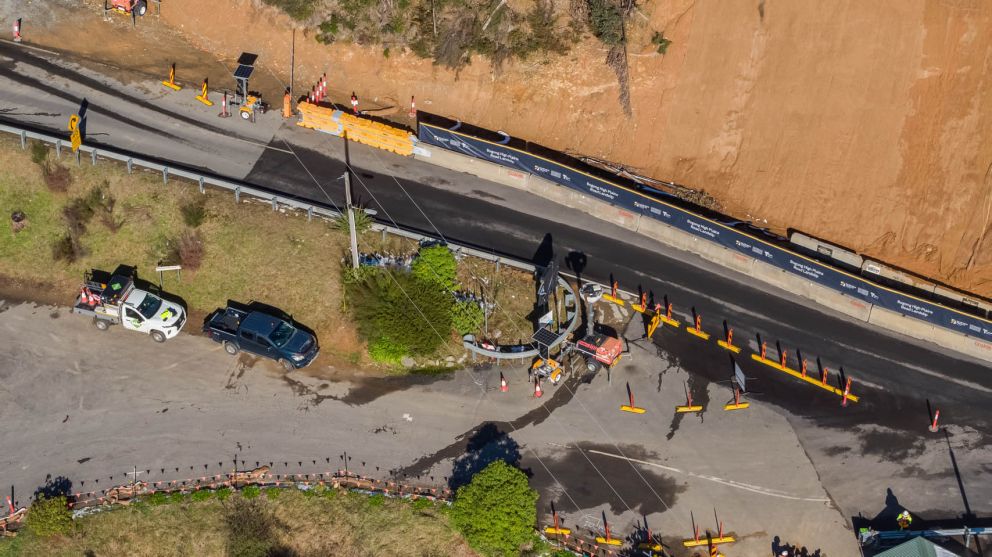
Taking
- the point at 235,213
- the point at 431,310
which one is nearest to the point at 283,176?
the point at 235,213

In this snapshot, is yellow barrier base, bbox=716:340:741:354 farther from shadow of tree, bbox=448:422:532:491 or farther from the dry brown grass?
the dry brown grass

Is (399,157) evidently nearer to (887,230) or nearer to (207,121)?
(207,121)

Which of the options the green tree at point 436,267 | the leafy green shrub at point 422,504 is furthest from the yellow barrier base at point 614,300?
the leafy green shrub at point 422,504

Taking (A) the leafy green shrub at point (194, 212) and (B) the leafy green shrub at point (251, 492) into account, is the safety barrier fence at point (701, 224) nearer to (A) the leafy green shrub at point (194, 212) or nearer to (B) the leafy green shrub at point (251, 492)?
(A) the leafy green shrub at point (194, 212)

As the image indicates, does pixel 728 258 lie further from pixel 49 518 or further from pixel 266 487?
pixel 49 518

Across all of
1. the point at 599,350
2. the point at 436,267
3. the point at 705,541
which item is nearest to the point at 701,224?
the point at 599,350
